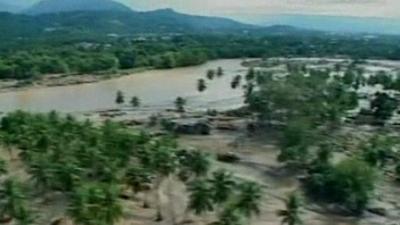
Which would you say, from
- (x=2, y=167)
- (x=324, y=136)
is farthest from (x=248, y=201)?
(x=324, y=136)

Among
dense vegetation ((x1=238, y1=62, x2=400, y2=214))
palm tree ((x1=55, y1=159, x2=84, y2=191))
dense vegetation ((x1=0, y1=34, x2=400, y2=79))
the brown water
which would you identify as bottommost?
the brown water

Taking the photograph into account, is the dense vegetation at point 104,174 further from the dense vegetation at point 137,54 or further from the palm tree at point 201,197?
the dense vegetation at point 137,54

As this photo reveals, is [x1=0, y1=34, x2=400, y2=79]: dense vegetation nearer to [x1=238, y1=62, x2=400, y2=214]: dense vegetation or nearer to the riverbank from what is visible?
the riverbank

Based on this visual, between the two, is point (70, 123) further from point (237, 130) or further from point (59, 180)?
point (237, 130)

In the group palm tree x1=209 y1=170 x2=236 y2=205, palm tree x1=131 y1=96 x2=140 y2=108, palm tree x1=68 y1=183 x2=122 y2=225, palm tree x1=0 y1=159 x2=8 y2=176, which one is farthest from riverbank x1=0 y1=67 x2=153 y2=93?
palm tree x1=68 y1=183 x2=122 y2=225

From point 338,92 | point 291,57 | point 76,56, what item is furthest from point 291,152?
point 291,57

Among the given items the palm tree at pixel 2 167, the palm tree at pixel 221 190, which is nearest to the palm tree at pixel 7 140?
the palm tree at pixel 2 167
